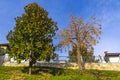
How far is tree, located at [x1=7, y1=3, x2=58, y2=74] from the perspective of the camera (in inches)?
1727

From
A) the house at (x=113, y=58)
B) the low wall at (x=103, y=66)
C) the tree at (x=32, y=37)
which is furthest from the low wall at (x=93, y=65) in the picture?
the tree at (x=32, y=37)

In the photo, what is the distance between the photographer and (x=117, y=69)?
55.5 meters

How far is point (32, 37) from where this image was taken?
146 feet

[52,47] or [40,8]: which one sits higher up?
[40,8]

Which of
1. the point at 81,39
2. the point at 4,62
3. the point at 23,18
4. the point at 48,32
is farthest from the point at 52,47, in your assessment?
the point at 4,62

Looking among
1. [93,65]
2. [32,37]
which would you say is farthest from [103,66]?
[32,37]

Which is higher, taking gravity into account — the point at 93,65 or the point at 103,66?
the point at 93,65

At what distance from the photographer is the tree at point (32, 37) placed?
4388 cm

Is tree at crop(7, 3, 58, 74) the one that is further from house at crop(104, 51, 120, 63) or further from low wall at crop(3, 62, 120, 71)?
house at crop(104, 51, 120, 63)

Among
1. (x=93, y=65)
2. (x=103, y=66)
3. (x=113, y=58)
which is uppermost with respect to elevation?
(x=113, y=58)

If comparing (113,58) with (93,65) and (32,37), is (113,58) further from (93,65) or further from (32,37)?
(32,37)

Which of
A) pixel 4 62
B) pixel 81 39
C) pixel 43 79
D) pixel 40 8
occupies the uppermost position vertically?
pixel 40 8

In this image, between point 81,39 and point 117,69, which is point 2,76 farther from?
point 117,69

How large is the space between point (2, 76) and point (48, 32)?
12088 millimetres
